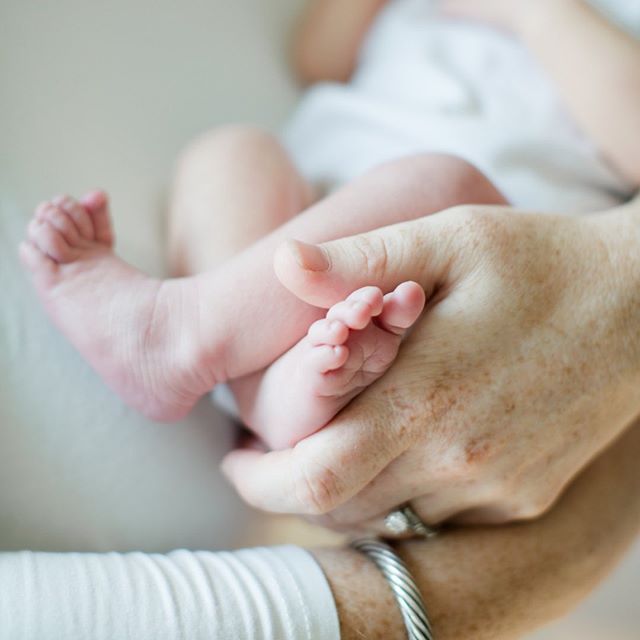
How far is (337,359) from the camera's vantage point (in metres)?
0.53

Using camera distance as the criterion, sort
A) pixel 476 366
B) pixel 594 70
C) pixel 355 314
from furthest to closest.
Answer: pixel 594 70 < pixel 476 366 < pixel 355 314

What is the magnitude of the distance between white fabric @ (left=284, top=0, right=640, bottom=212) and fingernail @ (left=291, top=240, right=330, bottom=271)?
40 cm

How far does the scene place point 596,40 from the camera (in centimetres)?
89

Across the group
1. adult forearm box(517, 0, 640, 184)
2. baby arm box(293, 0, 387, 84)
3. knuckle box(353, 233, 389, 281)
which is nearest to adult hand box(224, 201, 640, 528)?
knuckle box(353, 233, 389, 281)

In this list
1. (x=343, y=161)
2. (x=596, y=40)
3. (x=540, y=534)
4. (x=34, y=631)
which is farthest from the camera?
(x=343, y=161)

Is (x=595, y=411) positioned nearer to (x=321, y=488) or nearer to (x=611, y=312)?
(x=611, y=312)

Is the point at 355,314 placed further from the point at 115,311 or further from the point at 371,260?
the point at 115,311

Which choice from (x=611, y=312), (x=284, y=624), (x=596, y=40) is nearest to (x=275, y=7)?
(x=596, y=40)

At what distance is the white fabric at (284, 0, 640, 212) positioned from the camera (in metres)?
0.91

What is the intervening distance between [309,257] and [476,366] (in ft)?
0.61

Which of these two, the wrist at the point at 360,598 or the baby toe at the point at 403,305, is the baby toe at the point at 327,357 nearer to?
the baby toe at the point at 403,305

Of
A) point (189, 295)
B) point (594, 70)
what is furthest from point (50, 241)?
point (594, 70)

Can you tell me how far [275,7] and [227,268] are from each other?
2.61 ft

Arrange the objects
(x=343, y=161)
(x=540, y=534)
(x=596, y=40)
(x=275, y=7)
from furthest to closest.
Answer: (x=275, y=7) < (x=343, y=161) < (x=596, y=40) < (x=540, y=534)
